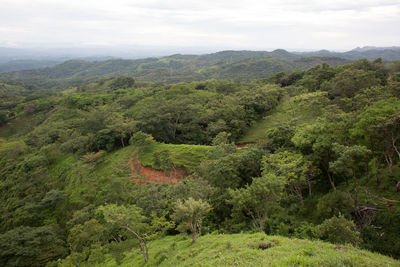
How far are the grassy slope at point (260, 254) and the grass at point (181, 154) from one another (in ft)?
47.5

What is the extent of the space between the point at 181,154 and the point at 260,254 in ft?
69.2

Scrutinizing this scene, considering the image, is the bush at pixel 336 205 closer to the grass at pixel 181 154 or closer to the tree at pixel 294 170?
the tree at pixel 294 170

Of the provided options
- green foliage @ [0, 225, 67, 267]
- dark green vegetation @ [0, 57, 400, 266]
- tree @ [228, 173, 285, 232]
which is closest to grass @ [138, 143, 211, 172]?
dark green vegetation @ [0, 57, 400, 266]

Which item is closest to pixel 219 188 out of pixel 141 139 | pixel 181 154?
pixel 181 154

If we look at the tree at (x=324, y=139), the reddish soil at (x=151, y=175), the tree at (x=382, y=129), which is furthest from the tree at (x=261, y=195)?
the reddish soil at (x=151, y=175)

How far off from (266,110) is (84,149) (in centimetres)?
3568

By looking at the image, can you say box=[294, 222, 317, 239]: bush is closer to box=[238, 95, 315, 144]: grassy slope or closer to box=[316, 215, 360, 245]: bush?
box=[316, 215, 360, 245]: bush

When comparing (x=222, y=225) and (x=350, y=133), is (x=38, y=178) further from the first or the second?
(x=350, y=133)

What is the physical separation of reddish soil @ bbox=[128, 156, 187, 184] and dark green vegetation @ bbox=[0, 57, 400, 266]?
0.69 meters

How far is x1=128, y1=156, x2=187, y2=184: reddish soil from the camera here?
2730 cm

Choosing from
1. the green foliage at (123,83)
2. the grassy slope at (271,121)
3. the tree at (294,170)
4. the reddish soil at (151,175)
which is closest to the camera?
the tree at (294,170)

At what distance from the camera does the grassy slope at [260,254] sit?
715cm

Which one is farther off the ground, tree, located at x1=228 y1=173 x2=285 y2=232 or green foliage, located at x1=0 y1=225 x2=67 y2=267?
tree, located at x1=228 y1=173 x2=285 y2=232

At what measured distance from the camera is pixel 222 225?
639 inches
